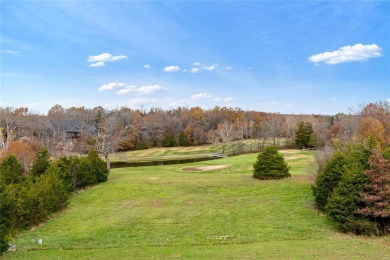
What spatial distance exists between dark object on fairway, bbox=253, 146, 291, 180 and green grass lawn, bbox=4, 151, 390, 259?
936 millimetres

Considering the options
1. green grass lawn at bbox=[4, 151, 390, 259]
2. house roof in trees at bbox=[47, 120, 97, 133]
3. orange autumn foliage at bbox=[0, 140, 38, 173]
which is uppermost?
house roof in trees at bbox=[47, 120, 97, 133]

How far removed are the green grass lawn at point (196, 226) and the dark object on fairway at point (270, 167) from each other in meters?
0.94

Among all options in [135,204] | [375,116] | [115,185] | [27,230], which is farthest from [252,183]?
[375,116]

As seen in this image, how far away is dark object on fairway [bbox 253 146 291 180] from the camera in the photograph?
1134 inches

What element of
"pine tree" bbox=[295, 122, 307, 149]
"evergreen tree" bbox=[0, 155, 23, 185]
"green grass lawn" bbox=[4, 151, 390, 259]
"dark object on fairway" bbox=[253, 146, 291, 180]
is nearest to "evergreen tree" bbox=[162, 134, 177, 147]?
"pine tree" bbox=[295, 122, 307, 149]

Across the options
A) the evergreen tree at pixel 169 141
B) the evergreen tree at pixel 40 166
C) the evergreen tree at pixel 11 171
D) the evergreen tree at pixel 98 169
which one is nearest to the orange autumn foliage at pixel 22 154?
the evergreen tree at pixel 40 166

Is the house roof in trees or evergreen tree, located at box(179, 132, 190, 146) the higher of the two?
the house roof in trees

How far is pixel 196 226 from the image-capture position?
18.8 meters

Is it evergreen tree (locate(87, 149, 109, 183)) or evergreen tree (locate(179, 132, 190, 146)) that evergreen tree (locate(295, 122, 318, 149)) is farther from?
evergreen tree (locate(87, 149, 109, 183))

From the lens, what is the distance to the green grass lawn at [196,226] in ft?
48.1

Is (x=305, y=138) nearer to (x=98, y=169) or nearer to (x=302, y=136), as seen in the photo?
(x=302, y=136)

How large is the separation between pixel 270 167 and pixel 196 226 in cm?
1195

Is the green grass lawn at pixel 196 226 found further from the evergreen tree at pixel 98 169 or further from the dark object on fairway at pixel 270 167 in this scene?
the evergreen tree at pixel 98 169

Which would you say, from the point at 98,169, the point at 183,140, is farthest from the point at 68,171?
the point at 183,140
